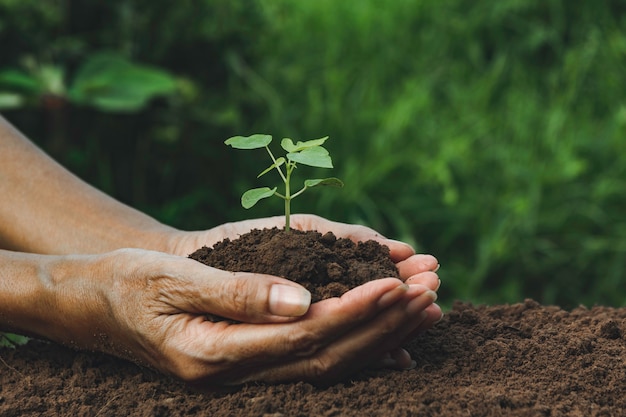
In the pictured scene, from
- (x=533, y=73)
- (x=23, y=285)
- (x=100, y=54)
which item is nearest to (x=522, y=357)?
(x=23, y=285)

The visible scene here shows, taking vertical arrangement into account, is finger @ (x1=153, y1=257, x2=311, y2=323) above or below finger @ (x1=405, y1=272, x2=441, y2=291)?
below

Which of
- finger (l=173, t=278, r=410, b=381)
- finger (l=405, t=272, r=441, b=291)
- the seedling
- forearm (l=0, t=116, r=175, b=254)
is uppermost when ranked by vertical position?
the seedling

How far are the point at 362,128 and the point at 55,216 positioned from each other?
2.46m

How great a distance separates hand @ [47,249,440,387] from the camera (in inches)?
56.4

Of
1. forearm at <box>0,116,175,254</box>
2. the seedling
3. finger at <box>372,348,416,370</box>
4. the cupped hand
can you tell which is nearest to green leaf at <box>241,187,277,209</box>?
the seedling

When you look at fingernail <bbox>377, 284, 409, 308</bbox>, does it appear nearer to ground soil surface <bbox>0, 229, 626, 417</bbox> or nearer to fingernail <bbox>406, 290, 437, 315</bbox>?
fingernail <bbox>406, 290, 437, 315</bbox>

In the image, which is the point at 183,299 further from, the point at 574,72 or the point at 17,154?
the point at 574,72

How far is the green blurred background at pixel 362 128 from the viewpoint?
379cm

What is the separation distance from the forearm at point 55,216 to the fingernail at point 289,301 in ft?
2.43

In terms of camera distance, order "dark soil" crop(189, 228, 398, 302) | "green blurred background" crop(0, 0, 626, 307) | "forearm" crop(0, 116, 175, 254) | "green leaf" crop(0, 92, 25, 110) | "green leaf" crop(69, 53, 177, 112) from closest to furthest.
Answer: "dark soil" crop(189, 228, 398, 302) → "forearm" crop(0, 116, 175, 254) → "green leaf" crop(0, 92, 25, 110) → "green leaf" crop(69, 53, 177, 112) → "green blurred background" crop(0, 0, 626, 307)

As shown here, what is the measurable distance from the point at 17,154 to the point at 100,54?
1523 millimetres

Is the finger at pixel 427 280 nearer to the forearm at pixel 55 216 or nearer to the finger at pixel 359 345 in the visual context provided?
the finger at pixel 359 345

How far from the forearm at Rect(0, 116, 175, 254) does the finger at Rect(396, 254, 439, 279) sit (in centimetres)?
Result: 65

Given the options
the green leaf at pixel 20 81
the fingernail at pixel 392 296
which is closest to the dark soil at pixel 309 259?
the fingernail at pixel 392 296
